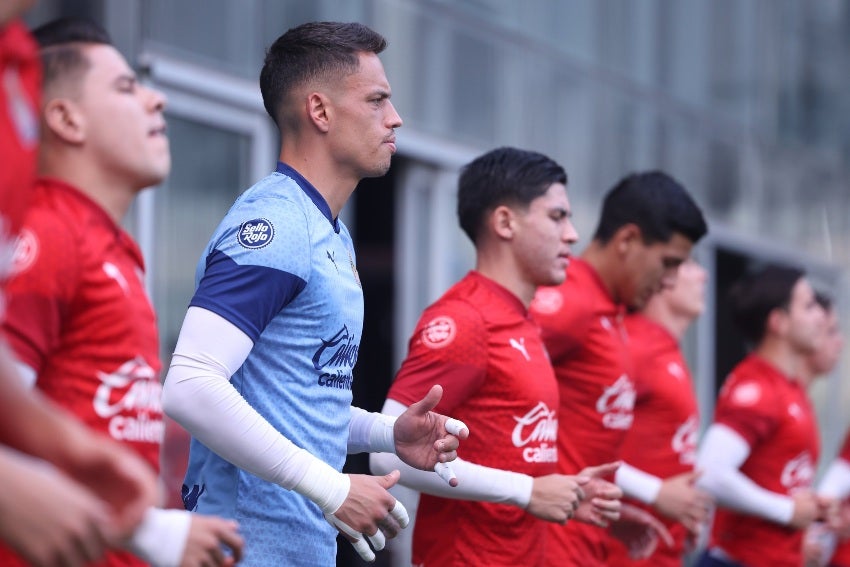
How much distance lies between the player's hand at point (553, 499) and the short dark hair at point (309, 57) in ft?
4.18

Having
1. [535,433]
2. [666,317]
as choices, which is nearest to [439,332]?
[535,433]

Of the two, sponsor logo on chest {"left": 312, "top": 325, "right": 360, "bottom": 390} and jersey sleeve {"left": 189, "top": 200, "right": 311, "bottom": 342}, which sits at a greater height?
jersey sleeve {"left": 189, "top": 200, "right": 311, "bottom": 342}

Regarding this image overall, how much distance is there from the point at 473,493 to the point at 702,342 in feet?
29.3

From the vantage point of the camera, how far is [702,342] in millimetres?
12688

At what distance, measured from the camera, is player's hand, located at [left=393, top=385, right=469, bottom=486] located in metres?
3.54

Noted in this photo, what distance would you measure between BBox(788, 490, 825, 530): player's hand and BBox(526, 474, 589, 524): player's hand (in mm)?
2805

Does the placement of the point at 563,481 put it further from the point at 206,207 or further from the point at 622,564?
the point at 206,207

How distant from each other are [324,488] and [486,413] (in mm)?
1233

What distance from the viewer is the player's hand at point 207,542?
7.92ft

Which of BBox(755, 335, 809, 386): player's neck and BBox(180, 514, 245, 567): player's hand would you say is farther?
BBox(755, 335, 809, 386): player's neck

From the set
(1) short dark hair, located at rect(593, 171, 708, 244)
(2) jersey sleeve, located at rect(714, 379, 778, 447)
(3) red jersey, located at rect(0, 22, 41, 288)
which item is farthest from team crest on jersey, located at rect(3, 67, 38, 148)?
(2) jersey sleeve, located at rect(714, 379, 778, 447)

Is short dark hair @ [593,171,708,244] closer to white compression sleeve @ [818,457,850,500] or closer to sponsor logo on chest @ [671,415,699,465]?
sponsor logo on chest @ [671,415,699,465]

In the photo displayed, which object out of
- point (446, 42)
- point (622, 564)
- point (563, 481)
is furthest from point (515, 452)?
point (446, 42)

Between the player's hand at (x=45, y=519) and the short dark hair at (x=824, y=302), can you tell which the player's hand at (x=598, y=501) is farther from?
the short dark hair at (x=824, y=302)
